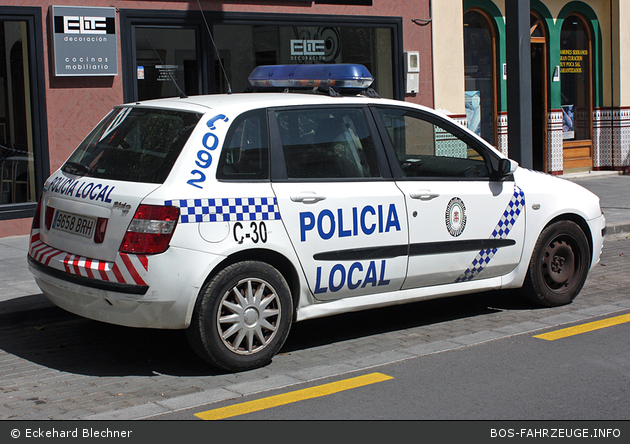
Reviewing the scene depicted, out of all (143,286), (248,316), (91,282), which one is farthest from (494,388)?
(91,282)

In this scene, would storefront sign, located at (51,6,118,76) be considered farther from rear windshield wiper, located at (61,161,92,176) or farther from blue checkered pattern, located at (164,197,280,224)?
blue checkered pattern, located at (164,197,280,224)


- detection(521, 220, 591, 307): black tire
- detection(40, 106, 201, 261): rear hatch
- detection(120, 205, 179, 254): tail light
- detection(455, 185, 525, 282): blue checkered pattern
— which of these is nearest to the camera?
detection(120, 205, 179, 254): tail light

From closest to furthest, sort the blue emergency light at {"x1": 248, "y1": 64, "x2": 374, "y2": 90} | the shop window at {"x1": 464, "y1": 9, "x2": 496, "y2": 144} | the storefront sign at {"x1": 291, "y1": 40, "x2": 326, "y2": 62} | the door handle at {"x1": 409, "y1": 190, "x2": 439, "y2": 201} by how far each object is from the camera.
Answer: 1. the door handle at {"x1": 409, "y1": 190, "x2": 439, "y2": 201}
2. the blue emergency light at {"x1": 248, "y1": 64, "x2": 374, "y2": 90}
3. the storefront sign at {"x1": 291, "y1": 40, "x2": 326, "y2": 62}
4. the shop window at {"x1": 464, "y1": 9, "x2": 496, "y2": 144}

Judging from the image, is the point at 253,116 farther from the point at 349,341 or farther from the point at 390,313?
the point at 390,313

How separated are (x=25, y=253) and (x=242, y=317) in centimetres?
465

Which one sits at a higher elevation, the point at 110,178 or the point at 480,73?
the point at 480,73

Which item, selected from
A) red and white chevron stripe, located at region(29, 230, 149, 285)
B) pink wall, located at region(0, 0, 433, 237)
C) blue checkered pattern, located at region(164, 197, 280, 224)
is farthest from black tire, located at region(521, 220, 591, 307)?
pink wall, located at region(0, 0, 433, 237)

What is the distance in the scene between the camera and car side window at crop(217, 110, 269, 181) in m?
4.91

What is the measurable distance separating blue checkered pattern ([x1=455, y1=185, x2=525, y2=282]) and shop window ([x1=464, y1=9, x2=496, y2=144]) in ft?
30.1

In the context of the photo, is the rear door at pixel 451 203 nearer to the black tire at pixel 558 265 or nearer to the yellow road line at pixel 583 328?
the black tire at pixel 558 265

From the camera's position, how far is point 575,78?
55.2ft

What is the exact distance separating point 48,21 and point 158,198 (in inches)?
246

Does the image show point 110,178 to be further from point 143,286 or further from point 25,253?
point 25,253

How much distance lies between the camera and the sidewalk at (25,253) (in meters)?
6.37
